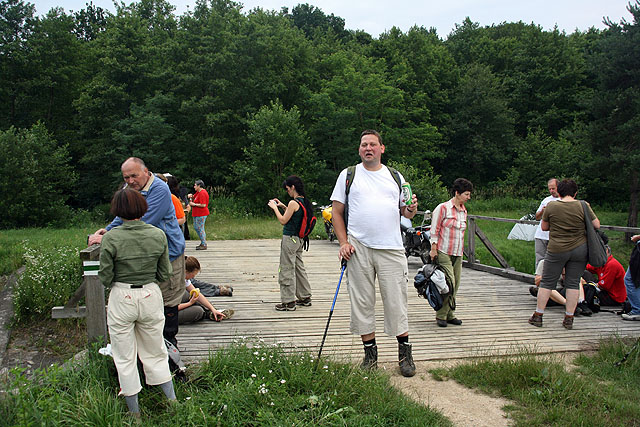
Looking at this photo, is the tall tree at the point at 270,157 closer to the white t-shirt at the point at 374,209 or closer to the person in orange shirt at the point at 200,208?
the person in orange shirt at the point at 200,208

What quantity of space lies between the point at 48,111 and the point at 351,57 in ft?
71.8

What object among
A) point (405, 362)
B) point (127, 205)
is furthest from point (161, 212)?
point (405, 362)

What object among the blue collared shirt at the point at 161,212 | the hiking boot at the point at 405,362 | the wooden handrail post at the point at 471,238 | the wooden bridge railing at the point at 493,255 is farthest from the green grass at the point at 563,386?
the wooden handrail post at the point at 471,238

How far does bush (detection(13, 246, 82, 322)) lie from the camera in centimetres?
724

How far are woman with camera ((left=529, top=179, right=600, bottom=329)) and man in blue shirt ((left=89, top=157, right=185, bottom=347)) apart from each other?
3.77 meters

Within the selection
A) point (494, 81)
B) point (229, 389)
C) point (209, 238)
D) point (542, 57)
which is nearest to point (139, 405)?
point (229, 389)

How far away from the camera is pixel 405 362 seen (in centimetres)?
421

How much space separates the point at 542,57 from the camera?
42.5m

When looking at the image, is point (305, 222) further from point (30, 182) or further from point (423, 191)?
A: point (30, 182)

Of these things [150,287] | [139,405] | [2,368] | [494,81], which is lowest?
[2,368]

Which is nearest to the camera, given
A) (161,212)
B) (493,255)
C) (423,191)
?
(161,212)

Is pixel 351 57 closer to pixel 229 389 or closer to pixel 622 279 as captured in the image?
pixel 622 279

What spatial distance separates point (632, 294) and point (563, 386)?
300 centimetres

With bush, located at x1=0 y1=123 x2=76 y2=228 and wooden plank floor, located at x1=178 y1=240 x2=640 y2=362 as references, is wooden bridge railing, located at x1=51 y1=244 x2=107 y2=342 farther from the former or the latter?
bush, located at x1=0 y1=123 x2=76 y2=228
